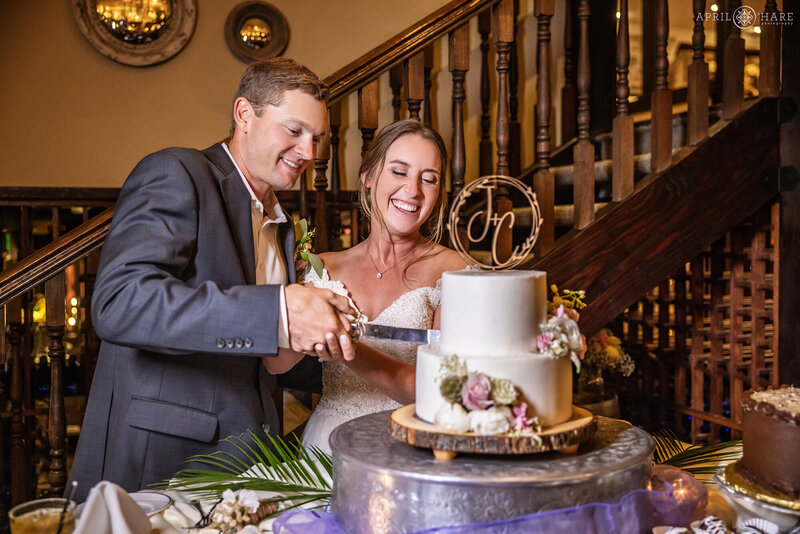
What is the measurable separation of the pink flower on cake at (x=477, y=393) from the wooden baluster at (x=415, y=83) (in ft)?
5.36

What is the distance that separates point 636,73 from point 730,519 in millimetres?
4171

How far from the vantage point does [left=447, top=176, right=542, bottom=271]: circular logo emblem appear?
5.62 feet

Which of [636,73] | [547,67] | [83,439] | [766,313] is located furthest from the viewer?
[636,73]

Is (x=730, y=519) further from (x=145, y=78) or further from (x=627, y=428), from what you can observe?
(x=145, y=78)

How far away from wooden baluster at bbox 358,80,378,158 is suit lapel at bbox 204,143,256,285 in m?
0.91

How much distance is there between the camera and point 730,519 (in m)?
1.51

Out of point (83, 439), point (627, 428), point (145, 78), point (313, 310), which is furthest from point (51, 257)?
point (145, 78)

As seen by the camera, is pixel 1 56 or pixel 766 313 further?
pixel 1 56

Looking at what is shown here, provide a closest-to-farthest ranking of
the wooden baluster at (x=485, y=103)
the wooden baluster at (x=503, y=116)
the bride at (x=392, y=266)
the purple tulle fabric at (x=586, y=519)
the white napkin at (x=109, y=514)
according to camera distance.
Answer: the purple tulle fabric at (x=586, y=519)
the white napkin at (x=109, y=514)
the bride at (x=392, y=266)
the wooden baluster at (x=503, y=116)
the wooden baluster at (x=485, y=103)

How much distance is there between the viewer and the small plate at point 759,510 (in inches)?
54.3

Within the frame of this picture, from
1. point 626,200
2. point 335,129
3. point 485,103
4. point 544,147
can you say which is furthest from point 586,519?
point 485,103

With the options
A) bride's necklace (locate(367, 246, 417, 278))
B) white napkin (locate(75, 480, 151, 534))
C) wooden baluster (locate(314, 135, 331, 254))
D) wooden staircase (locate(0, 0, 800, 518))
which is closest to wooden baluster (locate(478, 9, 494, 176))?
wooden staircase (locate(0, 0, 800, 518))

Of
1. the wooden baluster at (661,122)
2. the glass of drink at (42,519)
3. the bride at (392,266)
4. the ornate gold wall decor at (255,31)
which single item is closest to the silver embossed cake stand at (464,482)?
the glass of drink at (42,519)

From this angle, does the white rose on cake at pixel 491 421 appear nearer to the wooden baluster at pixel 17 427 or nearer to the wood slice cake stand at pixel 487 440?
the wood slice cake stand at pixel 487 440
